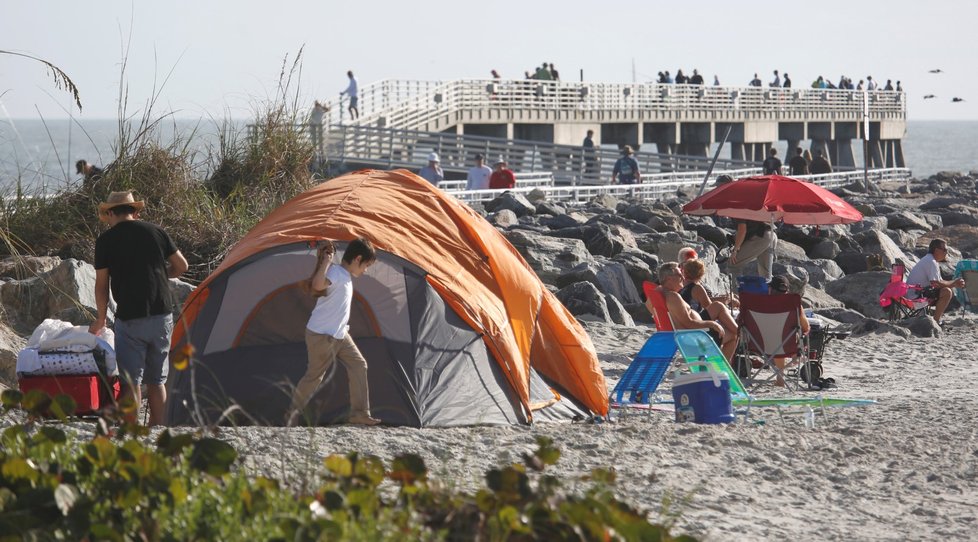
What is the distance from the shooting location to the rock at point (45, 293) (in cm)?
1009

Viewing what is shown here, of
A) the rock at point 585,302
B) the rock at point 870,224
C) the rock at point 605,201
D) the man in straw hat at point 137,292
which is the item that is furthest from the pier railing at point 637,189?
the man in straw hat at point 137,292

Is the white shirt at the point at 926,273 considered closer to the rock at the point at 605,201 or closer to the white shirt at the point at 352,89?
the rock at the point at 605,201

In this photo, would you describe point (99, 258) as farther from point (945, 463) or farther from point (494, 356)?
point (945, 463)

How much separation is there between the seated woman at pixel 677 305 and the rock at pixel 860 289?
751 centimetres

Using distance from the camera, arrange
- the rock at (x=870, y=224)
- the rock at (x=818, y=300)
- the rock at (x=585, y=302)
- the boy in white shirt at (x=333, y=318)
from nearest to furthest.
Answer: the boy in white shirt at (x=333, y=318) < the rock at (x=585, y=302) < the rock at (x=818, y=300) < the rock at (x=870, y=224)

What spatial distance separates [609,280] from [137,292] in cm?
849

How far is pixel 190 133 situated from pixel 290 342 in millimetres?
4354

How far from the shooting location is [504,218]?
19.5 meters

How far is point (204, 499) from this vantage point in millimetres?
4102

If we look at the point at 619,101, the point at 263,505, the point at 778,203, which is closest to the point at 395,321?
the point at 263,505

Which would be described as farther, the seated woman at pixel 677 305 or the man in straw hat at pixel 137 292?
the seated woman at pixel 677 305

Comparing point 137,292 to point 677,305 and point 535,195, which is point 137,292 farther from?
point 535,195

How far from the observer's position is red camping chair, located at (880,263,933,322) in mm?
14570

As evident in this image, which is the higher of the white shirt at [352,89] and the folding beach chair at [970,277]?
the white shirt at [352,89]
